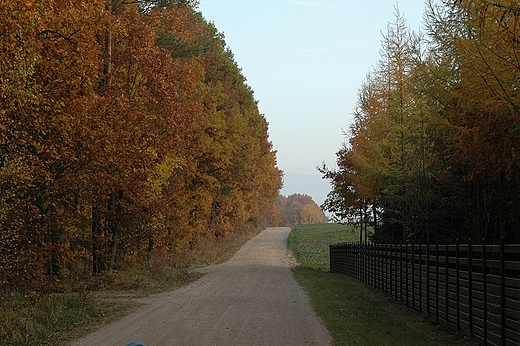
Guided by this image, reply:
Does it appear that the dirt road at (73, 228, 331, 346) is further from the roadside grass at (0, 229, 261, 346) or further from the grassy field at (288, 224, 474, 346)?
the roadside grass at (0, 229, 261, 346)

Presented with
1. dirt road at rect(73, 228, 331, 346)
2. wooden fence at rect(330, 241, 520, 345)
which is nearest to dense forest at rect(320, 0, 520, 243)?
wooden fence at rect(330, 241, 520, 345)

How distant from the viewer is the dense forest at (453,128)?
34.3ft

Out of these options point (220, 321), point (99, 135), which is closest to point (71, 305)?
point (220, 321)

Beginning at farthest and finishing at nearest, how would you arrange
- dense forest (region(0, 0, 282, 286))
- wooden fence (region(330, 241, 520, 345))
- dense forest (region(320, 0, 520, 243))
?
dense forest (region(0, 0, 282, 286)), dense forest (region(320, 0, 520, 243)), wooden fence (region(330, 241, 520, 345))

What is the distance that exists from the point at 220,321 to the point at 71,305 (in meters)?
4.39

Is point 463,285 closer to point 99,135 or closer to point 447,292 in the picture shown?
point 447,292

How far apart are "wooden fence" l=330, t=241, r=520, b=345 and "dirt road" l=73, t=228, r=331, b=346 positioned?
7.91 ft

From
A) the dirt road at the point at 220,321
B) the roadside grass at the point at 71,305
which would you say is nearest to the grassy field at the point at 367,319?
the dirt road at the point at 220,321

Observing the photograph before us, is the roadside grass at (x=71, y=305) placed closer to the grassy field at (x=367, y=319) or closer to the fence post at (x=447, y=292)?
the grassy field at (x=367, y=319)

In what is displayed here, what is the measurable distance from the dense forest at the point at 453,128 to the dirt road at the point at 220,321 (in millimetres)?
4867

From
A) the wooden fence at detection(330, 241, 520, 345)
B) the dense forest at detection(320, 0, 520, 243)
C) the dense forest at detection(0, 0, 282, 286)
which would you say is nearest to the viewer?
the wooden fence at detection(330, 241, 520, 345)

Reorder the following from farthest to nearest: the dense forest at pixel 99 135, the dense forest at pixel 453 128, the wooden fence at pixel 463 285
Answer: the dense forest at pixel 99 135 → the dense forest at pixel 453 128 → the wooden fence at pixel 463 285

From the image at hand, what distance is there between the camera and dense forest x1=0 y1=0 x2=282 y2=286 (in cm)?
1352

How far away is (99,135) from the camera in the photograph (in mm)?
17250
